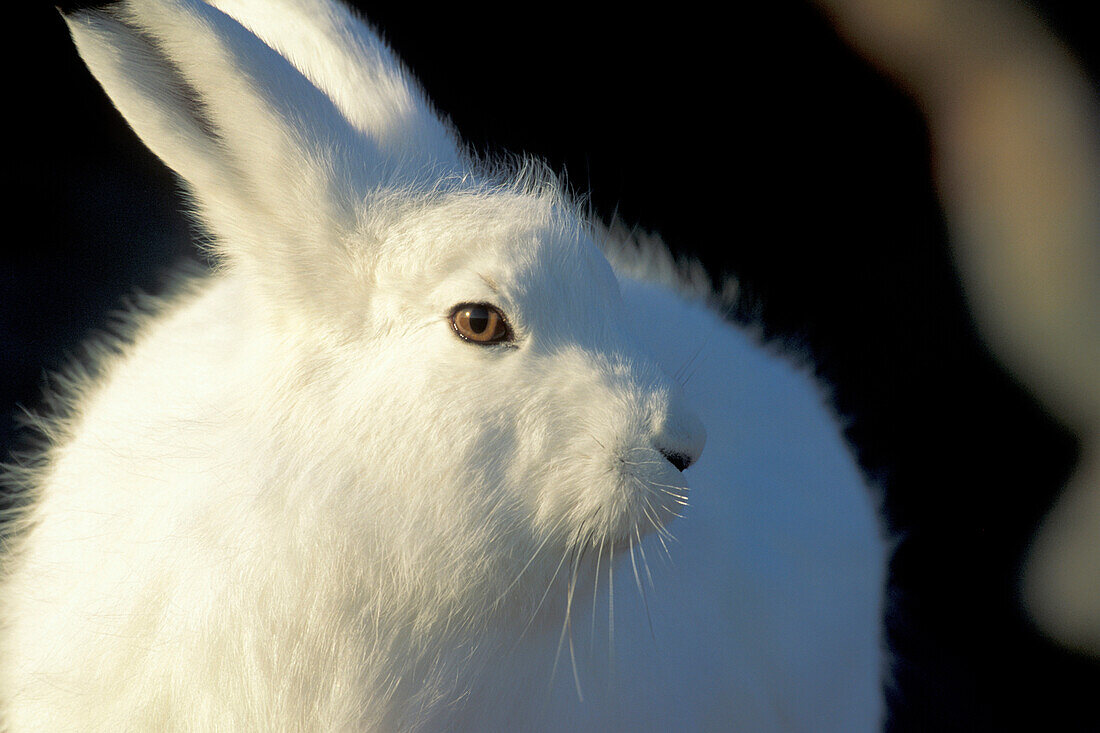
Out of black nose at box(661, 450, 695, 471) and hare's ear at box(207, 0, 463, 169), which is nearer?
black nose at box(661, 450, 695, 471)

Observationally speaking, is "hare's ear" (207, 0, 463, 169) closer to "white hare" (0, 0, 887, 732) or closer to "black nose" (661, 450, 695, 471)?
"white hare" (0, 0, 887, 732)

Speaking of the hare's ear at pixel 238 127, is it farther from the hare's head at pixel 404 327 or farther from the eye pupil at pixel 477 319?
the eye pupil at pixel 477 319

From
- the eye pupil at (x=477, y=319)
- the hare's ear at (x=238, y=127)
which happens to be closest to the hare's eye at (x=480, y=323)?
the eye pupil at (x=477, y=319)

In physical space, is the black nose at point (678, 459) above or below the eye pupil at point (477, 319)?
above

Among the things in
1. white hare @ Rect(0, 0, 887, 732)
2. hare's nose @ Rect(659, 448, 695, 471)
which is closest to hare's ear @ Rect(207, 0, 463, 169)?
white hare @ Rect(0, 0, 887, 732)

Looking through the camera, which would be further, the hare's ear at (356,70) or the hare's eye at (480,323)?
the hare's ear at (356,70)

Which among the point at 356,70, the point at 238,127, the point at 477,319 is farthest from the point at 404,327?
A: the point at 356,70

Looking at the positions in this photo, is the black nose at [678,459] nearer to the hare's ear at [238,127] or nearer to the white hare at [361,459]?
the white hare at [361,459]
